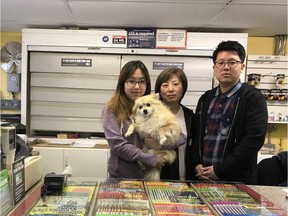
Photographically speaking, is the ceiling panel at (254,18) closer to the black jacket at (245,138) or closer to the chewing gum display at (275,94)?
the chewing gum display at (275,94)

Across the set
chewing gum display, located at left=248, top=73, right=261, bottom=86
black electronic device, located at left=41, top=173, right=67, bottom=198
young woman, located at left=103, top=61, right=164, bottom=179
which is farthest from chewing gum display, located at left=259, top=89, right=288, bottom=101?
black electronic device, located at left=41, top=173, right=67, bottom=198

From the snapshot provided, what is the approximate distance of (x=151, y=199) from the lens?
1143mm

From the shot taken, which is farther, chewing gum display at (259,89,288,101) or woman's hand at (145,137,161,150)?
chewing gum display at (259,89,288,101)

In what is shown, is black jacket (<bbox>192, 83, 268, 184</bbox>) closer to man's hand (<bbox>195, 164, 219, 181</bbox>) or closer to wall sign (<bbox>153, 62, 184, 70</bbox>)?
man's hand (<bbox>195, 164, 219, 181</bbox>)

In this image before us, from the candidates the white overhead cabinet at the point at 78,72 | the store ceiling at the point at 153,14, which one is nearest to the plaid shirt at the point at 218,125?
the store ceiling at the point at 153,14

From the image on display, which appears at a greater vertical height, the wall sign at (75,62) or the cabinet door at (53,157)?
the wall sign at (75,62)

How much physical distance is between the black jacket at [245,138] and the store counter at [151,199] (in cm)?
17

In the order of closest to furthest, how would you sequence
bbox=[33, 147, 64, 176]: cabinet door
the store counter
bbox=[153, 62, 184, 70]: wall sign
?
the store counter, bbox=[33, 147, 64, 176]: cabinet door, bbox=[153, 62, 184, 70]: wall sign

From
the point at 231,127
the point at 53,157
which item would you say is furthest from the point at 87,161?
the point at 231,127

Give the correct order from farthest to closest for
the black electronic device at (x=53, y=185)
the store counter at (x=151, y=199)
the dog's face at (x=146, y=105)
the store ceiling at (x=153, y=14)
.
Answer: the store ceiling at (x=153, y=14), the dog's face at (x=146, y=105), the black electronic device at (x=53, y=185), the store counter at (x=151, y=199)

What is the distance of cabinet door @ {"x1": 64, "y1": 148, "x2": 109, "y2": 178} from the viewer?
3297 millimetres

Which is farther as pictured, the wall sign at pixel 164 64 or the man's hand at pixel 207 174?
the wall sign at pixel 164 64

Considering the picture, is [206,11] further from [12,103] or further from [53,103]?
[12,103]

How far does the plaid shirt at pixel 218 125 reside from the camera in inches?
65.5
